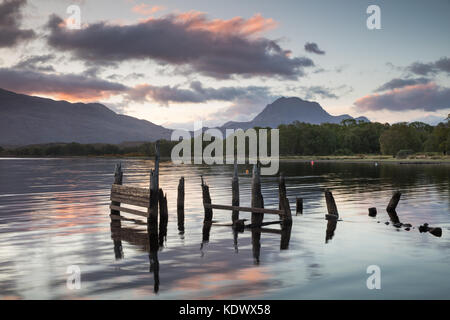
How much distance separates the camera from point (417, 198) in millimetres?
41906

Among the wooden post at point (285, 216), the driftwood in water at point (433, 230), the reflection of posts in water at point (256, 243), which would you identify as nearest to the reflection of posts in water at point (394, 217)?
the driftwood in water at point (433, 230)

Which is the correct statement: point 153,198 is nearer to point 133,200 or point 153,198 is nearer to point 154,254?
point 133,200

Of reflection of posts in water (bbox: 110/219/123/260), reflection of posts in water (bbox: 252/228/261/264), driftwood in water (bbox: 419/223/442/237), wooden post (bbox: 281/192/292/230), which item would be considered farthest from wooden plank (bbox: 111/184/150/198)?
driftwood in water (bbox: 419/223/442/237)

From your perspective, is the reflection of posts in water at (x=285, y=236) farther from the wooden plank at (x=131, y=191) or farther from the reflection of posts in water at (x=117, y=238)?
the wooden plank at (x=131, y=191)

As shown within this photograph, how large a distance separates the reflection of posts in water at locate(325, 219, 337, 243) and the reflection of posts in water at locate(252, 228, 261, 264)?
3.52 m

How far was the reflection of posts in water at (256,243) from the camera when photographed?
19.1m

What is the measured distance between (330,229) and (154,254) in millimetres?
11079

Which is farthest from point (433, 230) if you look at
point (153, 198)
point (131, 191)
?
point (131, 191)

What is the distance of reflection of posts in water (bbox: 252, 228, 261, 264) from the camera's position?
62.8ft

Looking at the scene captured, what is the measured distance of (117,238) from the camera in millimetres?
23562

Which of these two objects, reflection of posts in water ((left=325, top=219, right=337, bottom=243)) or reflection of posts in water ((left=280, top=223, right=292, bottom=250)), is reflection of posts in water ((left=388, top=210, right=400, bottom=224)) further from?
reflection of posts in water ((left=280, top=223, right=292, bottom=250))
